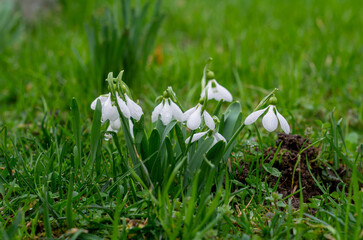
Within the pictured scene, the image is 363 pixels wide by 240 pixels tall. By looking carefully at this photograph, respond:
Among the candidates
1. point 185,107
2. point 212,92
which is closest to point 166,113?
point 212,92

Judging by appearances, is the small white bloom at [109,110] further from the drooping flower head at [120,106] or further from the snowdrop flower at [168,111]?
the snowdrop flower at [168,111]

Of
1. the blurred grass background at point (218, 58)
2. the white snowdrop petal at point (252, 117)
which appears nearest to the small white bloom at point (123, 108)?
the white snowdrop petal at point (252, 117)

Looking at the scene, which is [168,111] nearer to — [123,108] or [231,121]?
[123,108]

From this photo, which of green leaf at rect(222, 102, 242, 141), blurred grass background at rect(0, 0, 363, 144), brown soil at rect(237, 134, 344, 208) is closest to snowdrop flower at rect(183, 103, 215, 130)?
green leaf at rect(222, 102, 242, 141)

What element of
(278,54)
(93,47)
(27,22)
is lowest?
(93,47)

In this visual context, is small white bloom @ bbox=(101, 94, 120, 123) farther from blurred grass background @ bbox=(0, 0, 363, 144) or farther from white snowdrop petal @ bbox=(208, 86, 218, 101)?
blurred grass background @ bbox=(0, 0, 363, 144)

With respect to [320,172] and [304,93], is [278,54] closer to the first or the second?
[304,93]

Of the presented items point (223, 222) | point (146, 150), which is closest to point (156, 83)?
point (146, 150)
